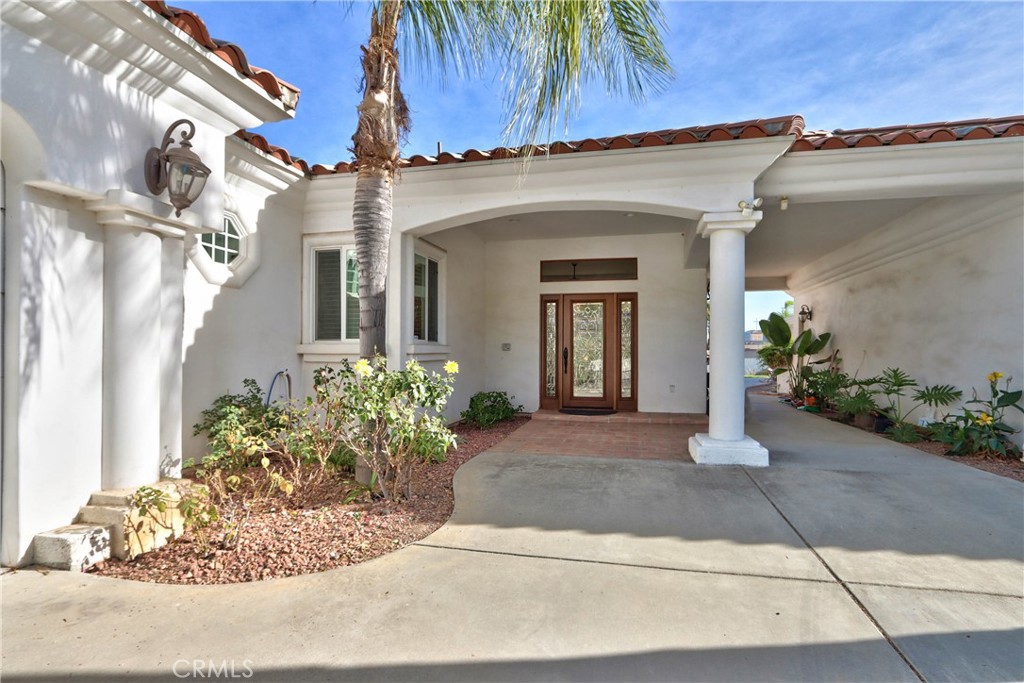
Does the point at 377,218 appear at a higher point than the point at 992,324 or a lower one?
higher

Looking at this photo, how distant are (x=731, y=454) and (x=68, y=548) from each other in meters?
6.12

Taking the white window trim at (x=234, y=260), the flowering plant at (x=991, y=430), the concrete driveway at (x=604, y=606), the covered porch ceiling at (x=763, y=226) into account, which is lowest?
the concrete driveway at (x=604, y=606)

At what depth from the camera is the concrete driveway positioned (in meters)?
2.21

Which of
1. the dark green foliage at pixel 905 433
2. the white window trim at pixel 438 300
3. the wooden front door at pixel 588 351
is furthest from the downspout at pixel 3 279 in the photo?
the dark green foliage at pixel 905 433

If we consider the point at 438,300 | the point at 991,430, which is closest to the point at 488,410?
the point at 438,300

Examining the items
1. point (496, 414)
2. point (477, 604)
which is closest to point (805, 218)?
point (496, 414)

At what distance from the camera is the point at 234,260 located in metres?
5.77

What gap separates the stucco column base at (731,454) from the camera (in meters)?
5.62

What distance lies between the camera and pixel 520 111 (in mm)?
4141

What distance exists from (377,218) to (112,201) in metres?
2.05

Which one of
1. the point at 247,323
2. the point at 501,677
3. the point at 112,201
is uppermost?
the point at 112,201

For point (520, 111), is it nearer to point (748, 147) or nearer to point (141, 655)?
point (748, 147)

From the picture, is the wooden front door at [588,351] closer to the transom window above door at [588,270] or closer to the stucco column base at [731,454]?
the transom window above door at [588,270]

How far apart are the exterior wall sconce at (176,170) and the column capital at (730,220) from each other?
17.1 feet
